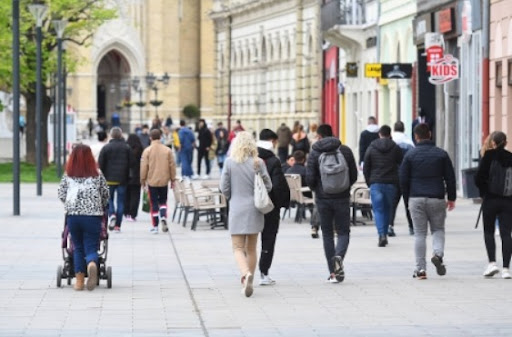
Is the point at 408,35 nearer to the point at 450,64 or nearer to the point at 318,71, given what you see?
the point at 450,64

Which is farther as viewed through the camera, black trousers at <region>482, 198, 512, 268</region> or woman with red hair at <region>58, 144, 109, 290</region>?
black trousers at <region>482, 198, 512, 268</region>

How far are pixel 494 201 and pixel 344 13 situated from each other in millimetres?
40200

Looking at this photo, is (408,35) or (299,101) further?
(299,101)

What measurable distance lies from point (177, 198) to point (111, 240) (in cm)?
542

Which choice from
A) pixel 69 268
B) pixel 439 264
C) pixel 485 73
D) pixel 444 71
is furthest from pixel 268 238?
pixel 485 73

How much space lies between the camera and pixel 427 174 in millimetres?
19781

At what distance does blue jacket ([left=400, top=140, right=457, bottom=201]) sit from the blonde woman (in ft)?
6.85

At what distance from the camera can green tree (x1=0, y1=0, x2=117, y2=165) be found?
56375mm

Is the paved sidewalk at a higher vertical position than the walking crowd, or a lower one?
lower

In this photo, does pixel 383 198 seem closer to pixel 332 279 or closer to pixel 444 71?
pixel 332 279

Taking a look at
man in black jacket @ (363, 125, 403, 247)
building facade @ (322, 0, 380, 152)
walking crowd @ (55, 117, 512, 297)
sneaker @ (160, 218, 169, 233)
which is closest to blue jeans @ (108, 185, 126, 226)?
sneaker @ (160, 218, 169, 233)

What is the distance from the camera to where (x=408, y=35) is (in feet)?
160

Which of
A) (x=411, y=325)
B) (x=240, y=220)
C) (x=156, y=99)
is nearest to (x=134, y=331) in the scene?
(x=411, y=325)

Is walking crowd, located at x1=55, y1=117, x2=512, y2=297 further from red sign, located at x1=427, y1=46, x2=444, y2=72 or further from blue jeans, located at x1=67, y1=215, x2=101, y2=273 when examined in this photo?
red sign, located at x1=427, y1=46, x2=444, y2=72
